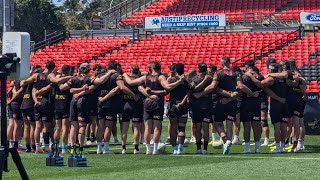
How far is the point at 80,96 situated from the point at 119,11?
35.9 metres

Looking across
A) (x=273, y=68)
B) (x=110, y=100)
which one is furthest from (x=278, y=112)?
(x=110, y=100)

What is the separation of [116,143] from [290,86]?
5.50 m

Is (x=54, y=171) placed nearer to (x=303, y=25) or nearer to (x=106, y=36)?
(x=303, y=25)

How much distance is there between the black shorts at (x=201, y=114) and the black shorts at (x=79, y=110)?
7.70ft

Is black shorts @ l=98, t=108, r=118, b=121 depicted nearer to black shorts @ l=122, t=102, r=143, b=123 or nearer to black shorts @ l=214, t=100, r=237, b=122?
black shorts @ l=122, t=102, r=143, b=123

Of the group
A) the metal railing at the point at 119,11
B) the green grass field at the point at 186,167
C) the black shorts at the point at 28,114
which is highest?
the metal railing at the point at 119,11

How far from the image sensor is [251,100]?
21.1 meters

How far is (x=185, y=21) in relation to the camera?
49.2 m

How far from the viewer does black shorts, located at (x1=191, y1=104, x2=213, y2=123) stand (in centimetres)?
2084

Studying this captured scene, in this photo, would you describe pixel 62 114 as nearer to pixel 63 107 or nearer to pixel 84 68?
pixel 63 107

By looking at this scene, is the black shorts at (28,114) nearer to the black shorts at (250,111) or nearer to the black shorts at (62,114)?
the black shorts at (62,114)

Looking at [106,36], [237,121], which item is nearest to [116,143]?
[237,121]

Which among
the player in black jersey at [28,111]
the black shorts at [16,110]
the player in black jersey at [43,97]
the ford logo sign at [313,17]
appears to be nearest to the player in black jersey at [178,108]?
the player in black jersey at [43,97]

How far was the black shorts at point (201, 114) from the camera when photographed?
20844 mm
